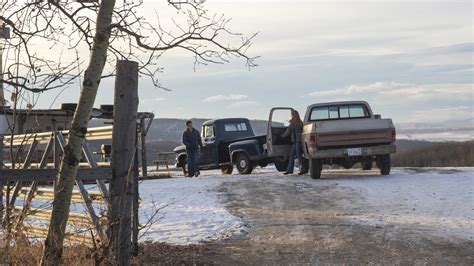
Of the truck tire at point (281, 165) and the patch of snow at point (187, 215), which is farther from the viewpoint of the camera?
the truck tire at point (281, 165)

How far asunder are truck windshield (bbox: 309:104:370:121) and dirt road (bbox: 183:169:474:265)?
15.6ft

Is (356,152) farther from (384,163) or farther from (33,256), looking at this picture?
(33,256)

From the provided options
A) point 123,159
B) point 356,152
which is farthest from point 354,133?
point 123,159

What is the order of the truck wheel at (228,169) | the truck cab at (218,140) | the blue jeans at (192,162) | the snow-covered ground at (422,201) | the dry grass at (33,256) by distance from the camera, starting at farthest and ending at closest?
the truck wheel at (228,169) → the truck cab at (218,140) → the blue jeans at (192,162) → the snow-covered ground at (422,201) → the dry grass at (33,256)

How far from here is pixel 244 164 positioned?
66.2 feet

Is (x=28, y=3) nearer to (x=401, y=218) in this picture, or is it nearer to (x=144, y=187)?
(x=401, y=218)

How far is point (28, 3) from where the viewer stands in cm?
576

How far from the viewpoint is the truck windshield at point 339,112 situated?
16.9 meters

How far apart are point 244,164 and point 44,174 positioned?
1487 cm

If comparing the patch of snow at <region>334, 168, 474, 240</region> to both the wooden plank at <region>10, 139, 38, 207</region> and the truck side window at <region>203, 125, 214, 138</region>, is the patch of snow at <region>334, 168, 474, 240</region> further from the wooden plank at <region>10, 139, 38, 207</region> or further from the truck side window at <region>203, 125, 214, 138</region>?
the truck side window at <region>203, 125, 214, 138</region>

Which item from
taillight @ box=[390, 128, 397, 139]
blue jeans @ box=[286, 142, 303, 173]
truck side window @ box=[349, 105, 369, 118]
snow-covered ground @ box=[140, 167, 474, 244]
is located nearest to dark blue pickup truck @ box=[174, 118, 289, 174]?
blue jeans @ box=[286, 142, 303, 173]

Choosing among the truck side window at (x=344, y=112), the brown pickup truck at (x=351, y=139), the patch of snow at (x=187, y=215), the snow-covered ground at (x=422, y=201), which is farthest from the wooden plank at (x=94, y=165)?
the truck side window at (x=344, y=112)

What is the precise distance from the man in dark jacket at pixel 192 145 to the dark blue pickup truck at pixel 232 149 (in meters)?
1.59

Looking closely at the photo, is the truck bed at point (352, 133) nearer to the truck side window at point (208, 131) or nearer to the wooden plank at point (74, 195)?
the truck side window at point (208, 131)
